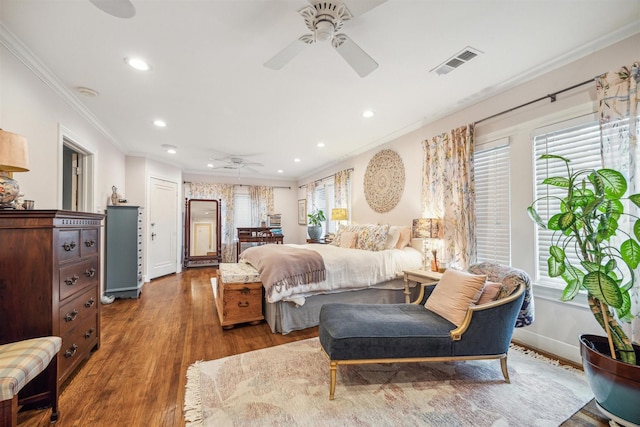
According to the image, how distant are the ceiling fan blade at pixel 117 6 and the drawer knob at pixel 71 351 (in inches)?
83.8

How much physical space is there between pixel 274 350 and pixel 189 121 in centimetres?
308

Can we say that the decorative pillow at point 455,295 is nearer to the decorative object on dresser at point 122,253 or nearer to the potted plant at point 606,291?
the potted plant at point 606,291

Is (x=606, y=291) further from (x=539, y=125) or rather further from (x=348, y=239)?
(x=348, y=239)

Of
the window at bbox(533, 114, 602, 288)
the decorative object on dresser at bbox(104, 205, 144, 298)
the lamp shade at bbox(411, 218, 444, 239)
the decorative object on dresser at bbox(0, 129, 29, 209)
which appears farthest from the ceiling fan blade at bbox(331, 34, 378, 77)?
the decorative object on dresser at bbox(104, 205, 144, 298)

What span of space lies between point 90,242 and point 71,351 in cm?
78

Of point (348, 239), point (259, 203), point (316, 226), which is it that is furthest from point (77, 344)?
point (259, 203)

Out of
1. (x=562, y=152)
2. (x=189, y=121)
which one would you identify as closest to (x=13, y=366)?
(x=189, y=121)

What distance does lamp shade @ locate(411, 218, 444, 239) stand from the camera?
3070 mm

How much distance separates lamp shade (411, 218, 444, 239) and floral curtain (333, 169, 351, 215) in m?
2.23

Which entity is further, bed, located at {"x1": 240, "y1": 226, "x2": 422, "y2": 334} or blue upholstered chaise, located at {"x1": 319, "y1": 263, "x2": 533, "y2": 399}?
bed, located at {"x1": 240, "y1": 226, "x2": 422, "y2": 334}

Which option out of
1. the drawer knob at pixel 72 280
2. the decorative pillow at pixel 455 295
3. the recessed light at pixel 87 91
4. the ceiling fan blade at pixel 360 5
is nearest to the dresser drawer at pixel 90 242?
the drawer knob at pixel 72 280

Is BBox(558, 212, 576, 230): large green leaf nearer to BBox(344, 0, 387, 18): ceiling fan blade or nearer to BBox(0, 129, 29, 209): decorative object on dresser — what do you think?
BBox(344, 0, 387, 18): ceiling fan blade

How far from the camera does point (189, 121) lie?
356cm

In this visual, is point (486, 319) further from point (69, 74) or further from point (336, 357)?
point (69, 74)
